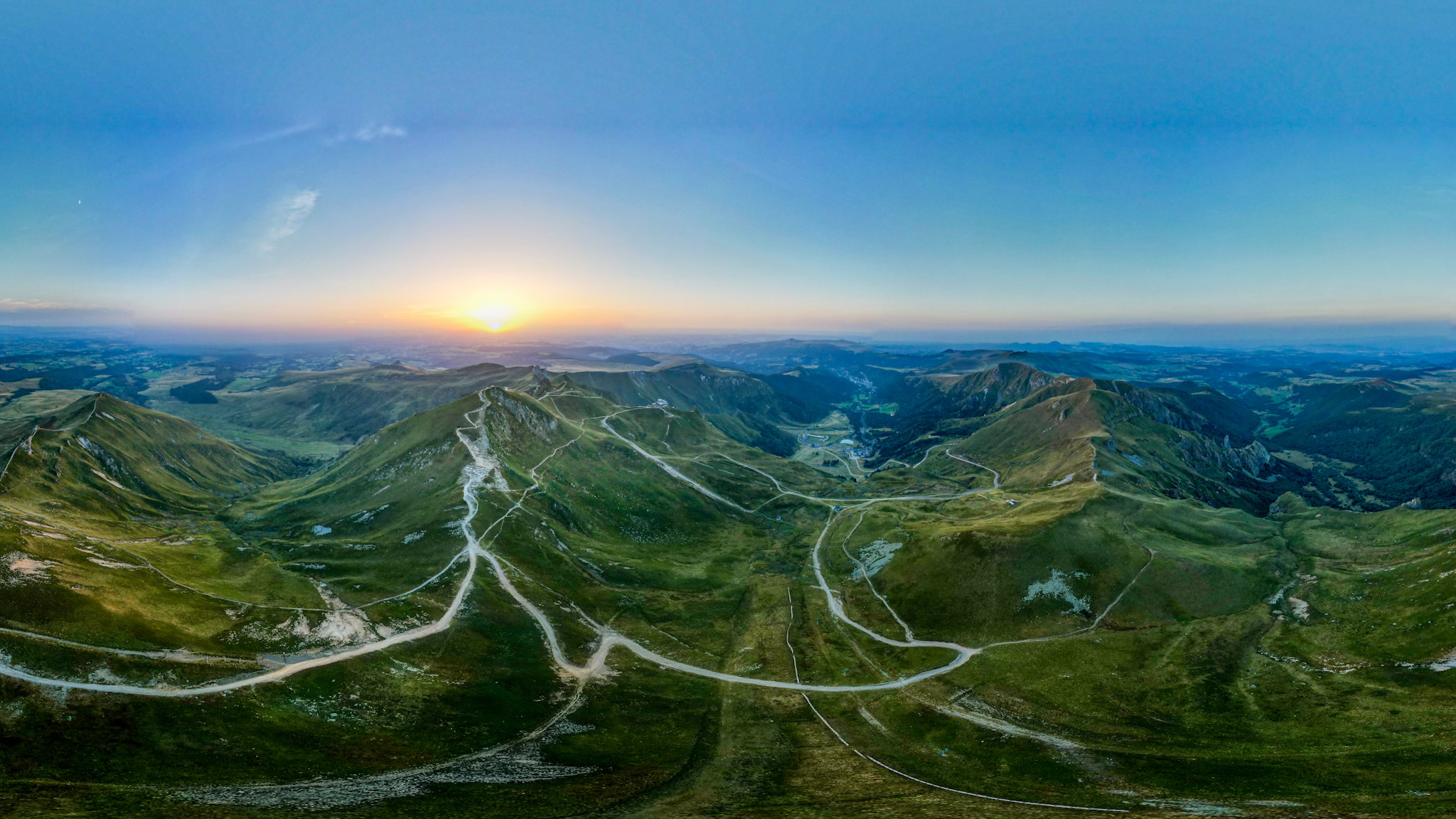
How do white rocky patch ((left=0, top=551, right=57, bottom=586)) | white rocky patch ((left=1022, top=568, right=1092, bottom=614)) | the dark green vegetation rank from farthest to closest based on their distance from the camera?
white rocky patch ((left=1022, top=568, right=1092, bottom=614)), white rocky patch ((left=0, top=551, right=57, bottom=586)), the dark green vegetation

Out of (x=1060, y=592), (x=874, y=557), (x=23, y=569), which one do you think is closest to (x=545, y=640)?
(x=23, y=569)

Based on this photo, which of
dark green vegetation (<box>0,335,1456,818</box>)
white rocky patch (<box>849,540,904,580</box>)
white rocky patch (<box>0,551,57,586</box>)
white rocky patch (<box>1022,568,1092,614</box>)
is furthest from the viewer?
white rocky patch (<box>849,540,904,580</box>)

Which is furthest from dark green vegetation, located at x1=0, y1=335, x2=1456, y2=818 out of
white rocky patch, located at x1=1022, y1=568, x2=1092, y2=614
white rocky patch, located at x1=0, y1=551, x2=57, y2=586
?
white rocky patch, located at x1=1022, y1=568, x2=1092, y2=614

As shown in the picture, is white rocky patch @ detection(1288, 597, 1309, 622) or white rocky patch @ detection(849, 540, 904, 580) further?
white rocky patch @ detection(849, 540, 904, 580)

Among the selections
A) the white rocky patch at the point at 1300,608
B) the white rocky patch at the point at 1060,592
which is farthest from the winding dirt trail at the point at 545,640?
the white rocky patch at the point at 1300,608

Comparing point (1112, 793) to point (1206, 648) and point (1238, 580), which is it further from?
point (1238, 580)

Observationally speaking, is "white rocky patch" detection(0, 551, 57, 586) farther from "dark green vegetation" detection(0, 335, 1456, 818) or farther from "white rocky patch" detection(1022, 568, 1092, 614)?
"white rocky patch" detection(1022, 568, 1092, 614)

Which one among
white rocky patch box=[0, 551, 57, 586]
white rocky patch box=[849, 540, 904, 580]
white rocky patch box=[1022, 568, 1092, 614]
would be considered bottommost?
white rocky patch box=[849, 540, 904, 580]

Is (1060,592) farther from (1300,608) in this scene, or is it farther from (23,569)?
(23,569)

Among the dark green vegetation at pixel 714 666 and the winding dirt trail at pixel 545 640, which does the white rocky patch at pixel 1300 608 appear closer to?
the dark green vegetation at pixel 714 666

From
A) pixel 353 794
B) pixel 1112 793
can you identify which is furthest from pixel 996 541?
pixel 353 794

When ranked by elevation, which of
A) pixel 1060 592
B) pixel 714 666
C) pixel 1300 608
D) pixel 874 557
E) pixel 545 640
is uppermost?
pixel 1300 608
